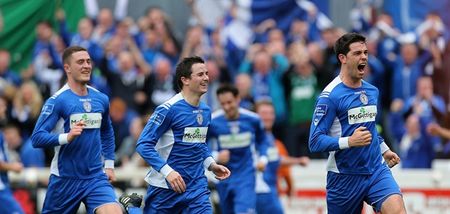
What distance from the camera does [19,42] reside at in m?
24.5

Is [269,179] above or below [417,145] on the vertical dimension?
below

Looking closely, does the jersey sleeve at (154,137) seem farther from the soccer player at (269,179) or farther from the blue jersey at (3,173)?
the soccer player at (269,179)

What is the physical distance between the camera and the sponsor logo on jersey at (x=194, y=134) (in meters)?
13.2

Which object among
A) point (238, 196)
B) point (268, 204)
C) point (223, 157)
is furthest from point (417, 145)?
point (223, 157)

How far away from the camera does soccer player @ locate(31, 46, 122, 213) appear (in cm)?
1317

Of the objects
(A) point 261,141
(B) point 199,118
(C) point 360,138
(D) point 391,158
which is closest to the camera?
(C) point 360,138

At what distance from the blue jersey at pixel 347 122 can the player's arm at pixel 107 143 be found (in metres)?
2.62

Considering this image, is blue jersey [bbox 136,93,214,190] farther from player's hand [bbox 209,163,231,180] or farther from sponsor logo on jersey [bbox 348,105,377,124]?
sponsor logo on jersey [bbox 348,105,377,124]

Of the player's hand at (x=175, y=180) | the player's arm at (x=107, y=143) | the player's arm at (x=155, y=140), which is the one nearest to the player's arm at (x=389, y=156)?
the player's hand at (x=175, y=180)

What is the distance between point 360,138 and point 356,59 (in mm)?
1028

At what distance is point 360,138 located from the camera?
39.4 feet

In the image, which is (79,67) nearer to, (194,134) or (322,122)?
(194,134)

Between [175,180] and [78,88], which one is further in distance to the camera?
[78,88]

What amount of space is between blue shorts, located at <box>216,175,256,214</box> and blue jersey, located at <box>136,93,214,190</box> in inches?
127
